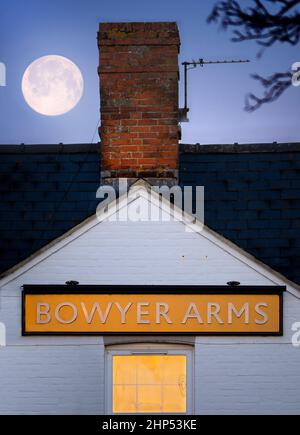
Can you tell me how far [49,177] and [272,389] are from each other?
12.9ft

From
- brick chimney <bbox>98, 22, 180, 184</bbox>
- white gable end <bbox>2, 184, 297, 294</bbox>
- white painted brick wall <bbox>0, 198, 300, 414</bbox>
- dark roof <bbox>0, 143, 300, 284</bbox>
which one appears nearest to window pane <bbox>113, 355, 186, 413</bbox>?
white painted brick wall <bbox>0, 198, 300, 414</bbox>

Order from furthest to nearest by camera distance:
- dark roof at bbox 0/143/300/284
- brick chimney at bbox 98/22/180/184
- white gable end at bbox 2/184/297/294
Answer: brick chimney at bbox 98/22/180/184 < dark roof at bbox 0/143/300/284 < white gable end at bbox 2/184/297/294

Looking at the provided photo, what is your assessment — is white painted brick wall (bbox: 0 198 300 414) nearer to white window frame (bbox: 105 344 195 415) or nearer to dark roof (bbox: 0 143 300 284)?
white window frame (bbox: 105 344 195 415)

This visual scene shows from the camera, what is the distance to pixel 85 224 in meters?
8.79

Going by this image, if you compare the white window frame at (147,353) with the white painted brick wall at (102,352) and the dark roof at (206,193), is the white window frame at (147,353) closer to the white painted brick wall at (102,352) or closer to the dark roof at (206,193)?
the white painted brick wall at (102,352)

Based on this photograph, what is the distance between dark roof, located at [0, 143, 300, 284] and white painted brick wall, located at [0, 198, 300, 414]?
25.8 inches

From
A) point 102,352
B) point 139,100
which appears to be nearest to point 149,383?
point 102,352

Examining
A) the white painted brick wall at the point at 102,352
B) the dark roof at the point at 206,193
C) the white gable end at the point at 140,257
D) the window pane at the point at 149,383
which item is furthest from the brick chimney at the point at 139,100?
the window pane at the point at 149,383

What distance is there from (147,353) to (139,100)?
322 cm

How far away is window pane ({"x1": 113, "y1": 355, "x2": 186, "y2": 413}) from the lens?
8.70 meters

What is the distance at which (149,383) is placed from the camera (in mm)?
8734

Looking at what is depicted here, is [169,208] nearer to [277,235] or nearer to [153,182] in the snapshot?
[153,182]
